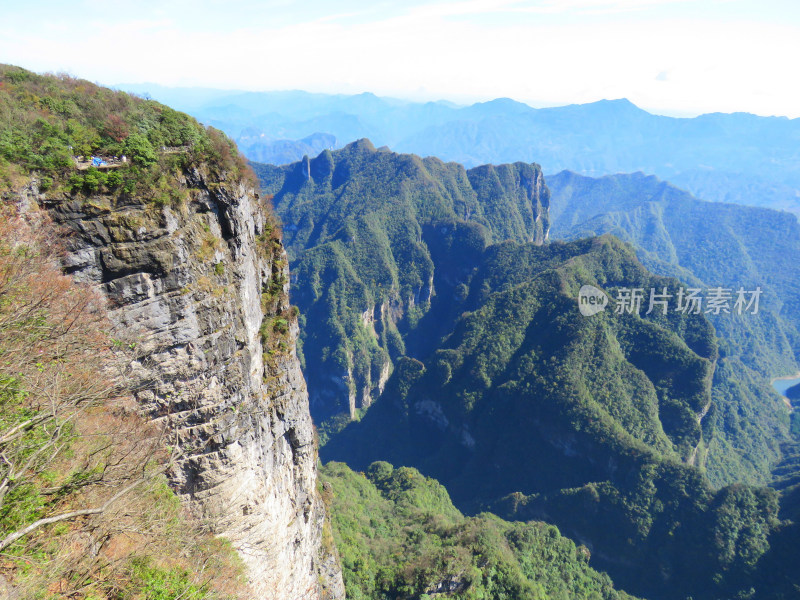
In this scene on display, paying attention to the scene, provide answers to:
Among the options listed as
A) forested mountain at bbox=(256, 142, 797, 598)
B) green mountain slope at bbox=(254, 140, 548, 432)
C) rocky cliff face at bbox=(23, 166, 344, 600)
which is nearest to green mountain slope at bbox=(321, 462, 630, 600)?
forested mountain at bbox=(256, 142, 797, 598)

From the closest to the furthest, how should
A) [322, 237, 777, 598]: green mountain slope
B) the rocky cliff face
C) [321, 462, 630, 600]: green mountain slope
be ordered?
the rocky cliff face, [321, 462, 630, 600]: green mountain slope, [322, 237, 777, 598]: green mountain slope

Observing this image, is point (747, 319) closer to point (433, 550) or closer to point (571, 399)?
point (571, 399)

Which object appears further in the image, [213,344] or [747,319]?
[747,319]

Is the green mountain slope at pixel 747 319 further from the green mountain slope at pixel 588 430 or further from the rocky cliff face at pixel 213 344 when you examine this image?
the rocky cliff face at pixel 213 344

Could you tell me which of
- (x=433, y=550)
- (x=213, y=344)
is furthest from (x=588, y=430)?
(x=213, y=344)

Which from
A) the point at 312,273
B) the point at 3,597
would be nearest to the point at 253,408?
the point at 3,597

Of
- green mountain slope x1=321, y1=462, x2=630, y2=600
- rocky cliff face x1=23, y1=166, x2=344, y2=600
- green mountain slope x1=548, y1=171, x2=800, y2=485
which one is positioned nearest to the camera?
rocky cliff face x1=23, y1=166, x2=344, y2=600

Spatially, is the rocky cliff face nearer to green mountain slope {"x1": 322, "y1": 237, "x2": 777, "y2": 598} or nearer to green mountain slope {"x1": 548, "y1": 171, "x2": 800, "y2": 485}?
green mountain slope {"x1": 322, "y1": 237, "x2": 777, "y2": 598}
